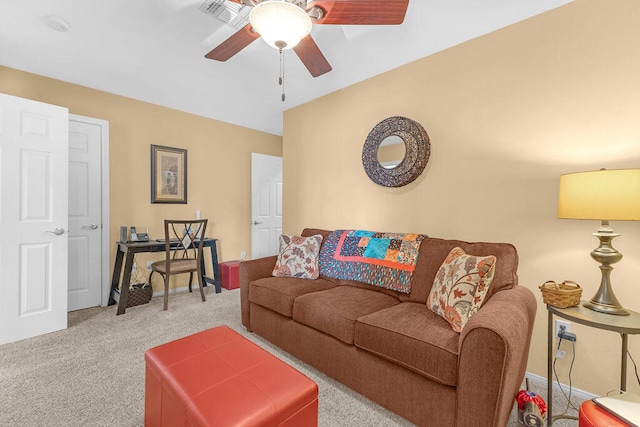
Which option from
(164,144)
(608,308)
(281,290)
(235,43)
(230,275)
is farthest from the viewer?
(230,275)

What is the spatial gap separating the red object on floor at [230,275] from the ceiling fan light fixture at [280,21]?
3023 millimetres

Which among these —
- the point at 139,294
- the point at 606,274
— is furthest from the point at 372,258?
the point at 139,294

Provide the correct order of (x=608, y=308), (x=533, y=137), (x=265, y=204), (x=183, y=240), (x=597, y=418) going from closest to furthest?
(x=597, y=418) < (x=608, y=308) < (x=533, y=137) < (x=183, y=240) < (x=265, y=204)

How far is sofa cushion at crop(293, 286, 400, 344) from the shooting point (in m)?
1.71

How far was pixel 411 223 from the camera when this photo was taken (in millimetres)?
2539

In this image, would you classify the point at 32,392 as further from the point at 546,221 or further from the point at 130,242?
the point at 546,221

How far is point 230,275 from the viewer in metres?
3.80

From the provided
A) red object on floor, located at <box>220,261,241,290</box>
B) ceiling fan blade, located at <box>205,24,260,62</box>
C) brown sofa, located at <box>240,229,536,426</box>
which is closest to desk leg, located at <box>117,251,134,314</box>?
red object on floor, located at <box>220,261,241,290</box>

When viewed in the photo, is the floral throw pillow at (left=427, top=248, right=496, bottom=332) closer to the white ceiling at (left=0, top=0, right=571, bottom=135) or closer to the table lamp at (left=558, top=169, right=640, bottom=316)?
the table lamp at (left=558, top=169, right=640, bottom=316)

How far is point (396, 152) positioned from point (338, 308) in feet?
5.05

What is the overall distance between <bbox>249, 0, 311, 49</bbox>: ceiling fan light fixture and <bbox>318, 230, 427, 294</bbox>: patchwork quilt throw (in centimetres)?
156

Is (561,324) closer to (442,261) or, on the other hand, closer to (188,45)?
(442,261)

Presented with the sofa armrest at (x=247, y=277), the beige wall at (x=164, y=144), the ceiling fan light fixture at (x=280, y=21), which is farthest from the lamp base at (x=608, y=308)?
the beige wall at (x=164, y=144)

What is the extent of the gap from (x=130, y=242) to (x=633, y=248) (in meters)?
4.20
